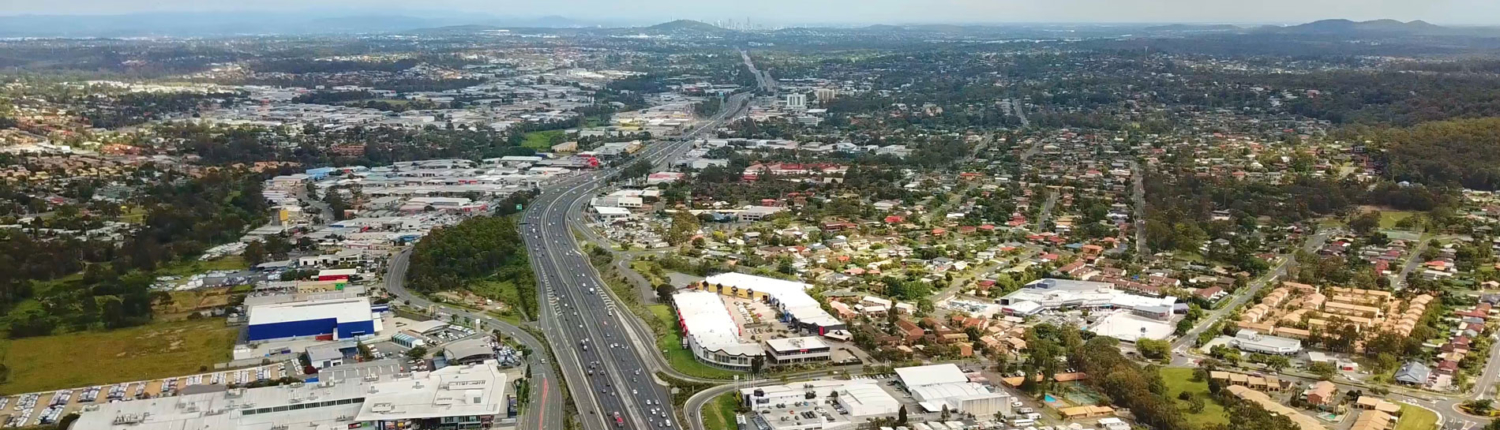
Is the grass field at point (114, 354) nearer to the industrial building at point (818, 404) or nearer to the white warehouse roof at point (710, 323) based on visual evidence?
the white warehouse roof at point (710, 323)

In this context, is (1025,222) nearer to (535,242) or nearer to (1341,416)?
(535,242)

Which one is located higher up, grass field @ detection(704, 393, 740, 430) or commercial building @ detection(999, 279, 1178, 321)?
grass field @ detection(704, 393, 740, 430)

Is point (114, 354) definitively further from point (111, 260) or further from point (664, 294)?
point (664, 294)

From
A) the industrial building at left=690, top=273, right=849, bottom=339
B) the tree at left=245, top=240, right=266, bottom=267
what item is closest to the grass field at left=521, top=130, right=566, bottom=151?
the tree at left=245, top=240, right=266, bottom=267

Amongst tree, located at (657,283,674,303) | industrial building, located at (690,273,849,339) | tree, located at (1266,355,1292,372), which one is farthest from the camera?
tree, located at (657,283,674,303)

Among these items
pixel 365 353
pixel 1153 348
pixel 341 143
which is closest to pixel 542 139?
pixel 341 143

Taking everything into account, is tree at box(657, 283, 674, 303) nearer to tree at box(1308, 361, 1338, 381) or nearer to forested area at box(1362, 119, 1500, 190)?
tree at box(1308, 361, 1338, 381)

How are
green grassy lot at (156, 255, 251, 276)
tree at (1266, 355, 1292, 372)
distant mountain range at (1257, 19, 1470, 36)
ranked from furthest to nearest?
distant mountain range at (1257, 19, 1470, 36)
green grassy lot at (156, 255, 251, 276)
tree at (1266, 355, 1292, 372)

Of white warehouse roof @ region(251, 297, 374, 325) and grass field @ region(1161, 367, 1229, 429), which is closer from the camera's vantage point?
grass field @ region(1161, 367, 1229, 429)
